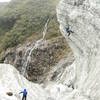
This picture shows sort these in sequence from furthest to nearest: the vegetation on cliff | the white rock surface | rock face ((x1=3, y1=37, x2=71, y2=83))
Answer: the vegetation on cliff < rock face ((x1=3, y1=37, x2=71, y2=83)) < the white rock surface

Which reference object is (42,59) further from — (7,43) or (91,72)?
(91,72)

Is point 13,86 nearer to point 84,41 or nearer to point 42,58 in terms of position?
point 84,41

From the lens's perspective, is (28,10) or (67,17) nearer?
(67,17)

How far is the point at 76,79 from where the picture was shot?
45781 mm

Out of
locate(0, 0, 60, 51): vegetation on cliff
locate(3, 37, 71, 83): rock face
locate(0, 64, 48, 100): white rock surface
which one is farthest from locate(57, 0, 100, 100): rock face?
locate(0, 0, 60, 51): vegetation on cliff

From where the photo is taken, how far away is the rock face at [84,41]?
3872 centimetres

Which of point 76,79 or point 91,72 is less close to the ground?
point 91,72

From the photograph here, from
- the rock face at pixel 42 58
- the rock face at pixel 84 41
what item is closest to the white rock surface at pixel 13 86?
the rock face at pixel 84 41

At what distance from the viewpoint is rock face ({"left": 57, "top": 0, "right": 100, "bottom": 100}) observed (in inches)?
1524

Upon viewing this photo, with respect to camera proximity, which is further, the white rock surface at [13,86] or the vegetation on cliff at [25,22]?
the vegetation on cliff at [25,22]

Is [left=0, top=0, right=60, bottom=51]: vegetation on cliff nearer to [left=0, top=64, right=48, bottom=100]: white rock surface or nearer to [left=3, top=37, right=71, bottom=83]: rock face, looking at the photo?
[left=3, top=37, right=71, bottom=83]: rock face

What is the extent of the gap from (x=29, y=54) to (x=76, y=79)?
68.5 feet

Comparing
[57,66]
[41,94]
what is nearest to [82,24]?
[41,94]

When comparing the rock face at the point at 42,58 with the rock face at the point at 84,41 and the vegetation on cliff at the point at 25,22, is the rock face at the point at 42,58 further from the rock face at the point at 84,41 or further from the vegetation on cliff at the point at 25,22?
the rock face at the point at 84,41
